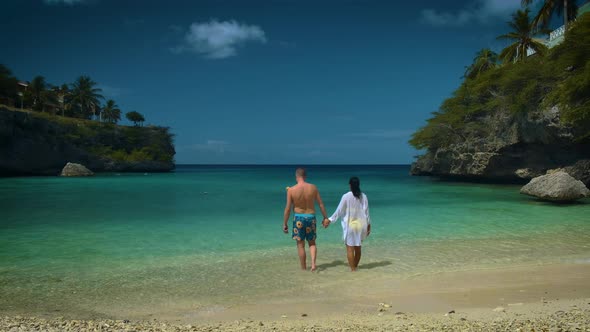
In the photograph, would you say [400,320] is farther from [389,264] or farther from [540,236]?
[540,236]

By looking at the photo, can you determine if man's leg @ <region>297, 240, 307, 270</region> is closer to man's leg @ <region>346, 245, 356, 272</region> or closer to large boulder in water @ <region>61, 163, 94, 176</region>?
man's leg @ <region>346, 245, 356, 272</region>

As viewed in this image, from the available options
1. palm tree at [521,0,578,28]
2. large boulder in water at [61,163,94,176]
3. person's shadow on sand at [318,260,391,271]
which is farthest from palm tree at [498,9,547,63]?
large boulder in water at [61,163,94,176]

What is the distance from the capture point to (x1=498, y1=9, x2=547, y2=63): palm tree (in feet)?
115

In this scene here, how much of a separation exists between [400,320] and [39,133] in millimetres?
61954

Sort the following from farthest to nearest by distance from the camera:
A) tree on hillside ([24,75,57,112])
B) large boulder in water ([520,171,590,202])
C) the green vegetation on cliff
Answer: tree on hillside ([24,75,57,112]) < the green vegetation on cliff < large boulder in water ([520,171,590,202])

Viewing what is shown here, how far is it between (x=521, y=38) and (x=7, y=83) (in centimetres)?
7149

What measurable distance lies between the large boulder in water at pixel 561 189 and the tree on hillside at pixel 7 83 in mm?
71644

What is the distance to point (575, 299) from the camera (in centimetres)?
508

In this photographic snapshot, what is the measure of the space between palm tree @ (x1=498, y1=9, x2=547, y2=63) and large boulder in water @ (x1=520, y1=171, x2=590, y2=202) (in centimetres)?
2170

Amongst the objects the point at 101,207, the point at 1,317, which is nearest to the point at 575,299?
the point at 1,317

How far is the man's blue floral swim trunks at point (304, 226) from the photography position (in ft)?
21.5

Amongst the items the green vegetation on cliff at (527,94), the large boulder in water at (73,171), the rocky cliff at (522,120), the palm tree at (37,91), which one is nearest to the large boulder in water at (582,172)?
the rocky cliff at (522,120)

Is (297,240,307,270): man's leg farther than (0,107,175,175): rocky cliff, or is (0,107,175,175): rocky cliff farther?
(0,107,175,175): rocky cliff

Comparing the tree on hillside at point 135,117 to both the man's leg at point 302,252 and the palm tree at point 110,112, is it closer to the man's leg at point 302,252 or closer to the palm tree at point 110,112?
the palm tree at point 110,112
